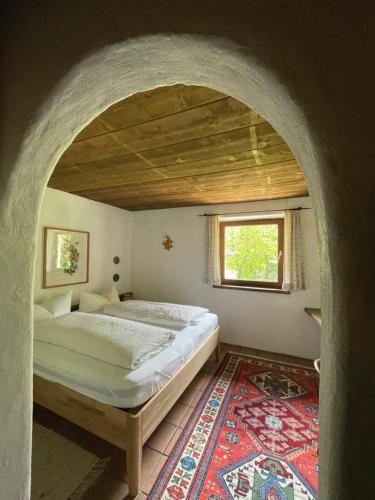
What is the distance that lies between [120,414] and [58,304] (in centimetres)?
163

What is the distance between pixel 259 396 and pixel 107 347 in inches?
62.5

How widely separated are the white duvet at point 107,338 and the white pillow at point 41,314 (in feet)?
0.81

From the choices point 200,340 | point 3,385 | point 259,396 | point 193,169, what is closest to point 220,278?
point 200,340

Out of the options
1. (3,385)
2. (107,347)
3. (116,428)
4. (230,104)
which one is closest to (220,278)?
(107,347)

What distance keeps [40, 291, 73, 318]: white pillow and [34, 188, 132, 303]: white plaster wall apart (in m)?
0.18

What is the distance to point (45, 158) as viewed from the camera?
1.73 ft

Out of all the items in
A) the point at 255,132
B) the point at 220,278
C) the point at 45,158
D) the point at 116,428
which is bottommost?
the point at 116,428

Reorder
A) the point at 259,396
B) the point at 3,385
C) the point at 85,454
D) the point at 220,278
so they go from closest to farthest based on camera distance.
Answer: the point at 3,385
the point at 85,454
the point at 259,396
the point at 220,278

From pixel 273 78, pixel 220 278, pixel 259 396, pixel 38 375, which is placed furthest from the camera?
pixel 220 278

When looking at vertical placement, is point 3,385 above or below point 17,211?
below

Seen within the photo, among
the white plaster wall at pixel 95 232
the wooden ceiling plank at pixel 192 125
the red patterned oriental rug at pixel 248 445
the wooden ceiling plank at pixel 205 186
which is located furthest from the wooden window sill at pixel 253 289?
the wooden ceiling plank at pixel 192 125

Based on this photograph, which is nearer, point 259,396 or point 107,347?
point 107,347

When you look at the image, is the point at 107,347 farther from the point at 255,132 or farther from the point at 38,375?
the point at 255,132

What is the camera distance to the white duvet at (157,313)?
226 cm
